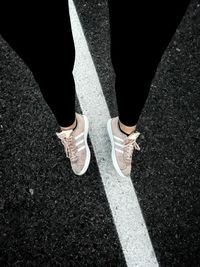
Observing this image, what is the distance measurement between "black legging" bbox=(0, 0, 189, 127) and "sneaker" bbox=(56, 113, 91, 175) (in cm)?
46

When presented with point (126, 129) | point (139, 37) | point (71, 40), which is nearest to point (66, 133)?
point (126, 129)

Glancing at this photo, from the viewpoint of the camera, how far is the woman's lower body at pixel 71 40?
2.99 feet

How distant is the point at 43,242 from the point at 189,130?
3.73ft

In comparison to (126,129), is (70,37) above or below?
above

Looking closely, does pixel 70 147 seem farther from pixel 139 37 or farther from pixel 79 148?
pixel 139 37

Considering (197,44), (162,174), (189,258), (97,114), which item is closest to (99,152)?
(97,114)

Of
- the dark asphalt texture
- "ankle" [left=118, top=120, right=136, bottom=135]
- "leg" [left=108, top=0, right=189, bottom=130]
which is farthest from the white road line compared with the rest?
"leg" [left=108, top=0, right=189, bottom=130]

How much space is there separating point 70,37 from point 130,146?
2.59ft

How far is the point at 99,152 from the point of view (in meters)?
1.86

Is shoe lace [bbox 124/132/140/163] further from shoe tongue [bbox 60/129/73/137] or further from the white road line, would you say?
shoe tongue [bbox 60/129/73/137]

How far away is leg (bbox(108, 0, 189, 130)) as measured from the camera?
0.91m

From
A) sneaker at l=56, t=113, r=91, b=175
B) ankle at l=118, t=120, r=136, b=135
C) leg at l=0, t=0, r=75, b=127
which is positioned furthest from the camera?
sneaker at l=56, t=113, r=91, b=175

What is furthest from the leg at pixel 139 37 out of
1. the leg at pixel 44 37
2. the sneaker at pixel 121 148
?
the sneaker at pixel 121 148

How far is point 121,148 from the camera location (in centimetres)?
175
